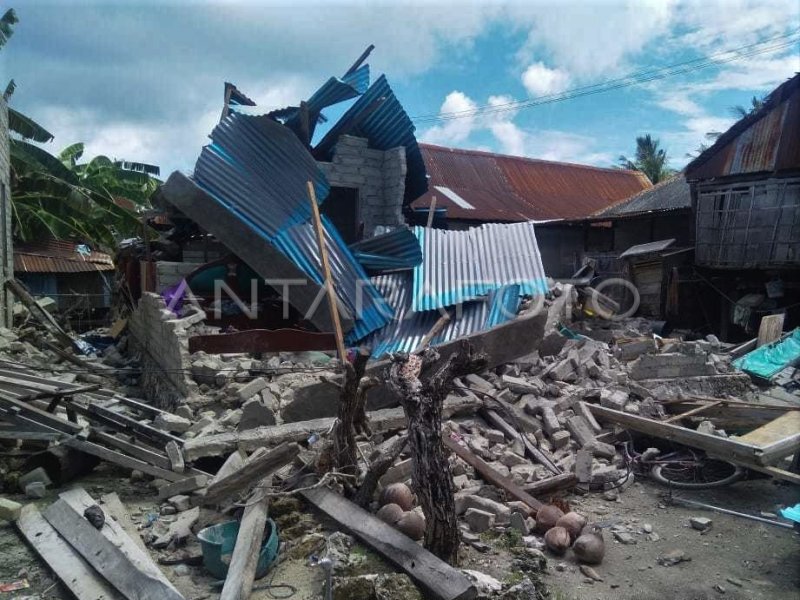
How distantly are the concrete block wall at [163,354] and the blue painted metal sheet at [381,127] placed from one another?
14.8 ft

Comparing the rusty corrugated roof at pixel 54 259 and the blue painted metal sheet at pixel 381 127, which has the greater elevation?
the blue painted metal sheet at pixel 381 127

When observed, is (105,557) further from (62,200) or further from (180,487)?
(62,200)

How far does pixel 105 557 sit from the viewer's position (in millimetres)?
3906

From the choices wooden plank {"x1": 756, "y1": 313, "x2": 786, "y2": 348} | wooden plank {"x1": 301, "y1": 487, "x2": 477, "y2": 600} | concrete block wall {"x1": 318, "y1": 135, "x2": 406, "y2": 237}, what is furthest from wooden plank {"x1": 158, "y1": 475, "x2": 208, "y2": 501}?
wooden plank {"x1": 756, "y1": 313, "x2": 786, "y2": 348}

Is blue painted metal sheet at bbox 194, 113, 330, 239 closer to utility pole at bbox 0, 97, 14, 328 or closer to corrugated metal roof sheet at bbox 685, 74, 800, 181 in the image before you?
utility pole at bbox 0, 97, 14, 328

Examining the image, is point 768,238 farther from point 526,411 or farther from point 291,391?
point 291,391

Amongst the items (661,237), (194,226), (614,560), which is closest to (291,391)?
(614,560)

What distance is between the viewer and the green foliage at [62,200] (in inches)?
634

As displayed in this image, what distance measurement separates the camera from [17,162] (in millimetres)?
15758

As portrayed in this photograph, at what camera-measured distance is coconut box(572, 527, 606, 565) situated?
4508mm

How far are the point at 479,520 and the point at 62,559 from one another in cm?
311

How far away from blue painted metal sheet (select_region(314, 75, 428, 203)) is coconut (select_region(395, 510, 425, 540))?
835cm

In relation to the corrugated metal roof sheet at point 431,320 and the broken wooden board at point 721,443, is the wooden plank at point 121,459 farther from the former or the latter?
the broken wooden board at point 721,443

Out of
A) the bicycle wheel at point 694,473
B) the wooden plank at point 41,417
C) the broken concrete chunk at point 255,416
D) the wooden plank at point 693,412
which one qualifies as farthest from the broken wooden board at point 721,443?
the wooden plank at point 41,417
